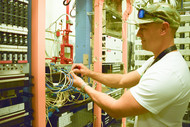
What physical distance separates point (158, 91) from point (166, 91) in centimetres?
5

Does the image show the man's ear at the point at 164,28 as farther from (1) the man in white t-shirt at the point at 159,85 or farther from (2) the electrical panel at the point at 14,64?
(2) the electrical panel at the point at 14,64

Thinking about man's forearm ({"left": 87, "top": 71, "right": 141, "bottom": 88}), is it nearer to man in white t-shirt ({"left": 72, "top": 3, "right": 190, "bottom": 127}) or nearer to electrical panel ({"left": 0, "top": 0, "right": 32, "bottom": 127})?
man in white t-shirt ({"left": 72, "top": 3, "right": 190, "bottom": 127})

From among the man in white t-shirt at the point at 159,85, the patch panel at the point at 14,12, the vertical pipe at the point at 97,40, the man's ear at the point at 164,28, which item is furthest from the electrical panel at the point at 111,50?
the patch panel at the point at 14,12

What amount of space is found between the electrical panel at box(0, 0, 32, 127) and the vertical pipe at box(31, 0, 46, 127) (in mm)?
41

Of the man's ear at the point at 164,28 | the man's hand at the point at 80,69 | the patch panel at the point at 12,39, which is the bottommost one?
the man's hand at the point at 80,69

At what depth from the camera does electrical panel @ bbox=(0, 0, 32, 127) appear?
3.08 ft

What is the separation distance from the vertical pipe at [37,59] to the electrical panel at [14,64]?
1.6 inches

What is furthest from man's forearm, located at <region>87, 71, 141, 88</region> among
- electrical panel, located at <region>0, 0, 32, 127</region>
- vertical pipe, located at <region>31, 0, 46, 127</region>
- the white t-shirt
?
electrical panel, located at <region>0, 0, 32, 127</region>

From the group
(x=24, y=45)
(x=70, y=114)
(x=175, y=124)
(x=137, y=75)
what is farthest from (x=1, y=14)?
(x=175, y=124)

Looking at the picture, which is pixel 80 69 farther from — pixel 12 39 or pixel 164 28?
pixel 164 28

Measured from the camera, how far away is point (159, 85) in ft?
2.86

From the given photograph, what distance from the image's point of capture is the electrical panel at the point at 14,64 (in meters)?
0.94

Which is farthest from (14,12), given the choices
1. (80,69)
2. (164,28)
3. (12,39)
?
(164,28)

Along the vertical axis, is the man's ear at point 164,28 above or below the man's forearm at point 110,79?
above
